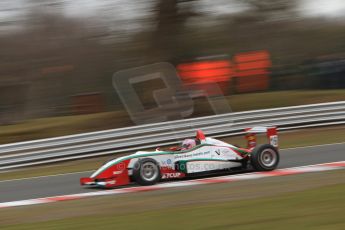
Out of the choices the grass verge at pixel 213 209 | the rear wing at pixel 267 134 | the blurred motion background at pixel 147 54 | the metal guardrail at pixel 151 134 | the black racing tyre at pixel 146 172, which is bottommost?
the grass verge at pixel 213 209

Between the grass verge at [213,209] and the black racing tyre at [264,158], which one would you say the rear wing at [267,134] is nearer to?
the black racing tyre at [264,158]

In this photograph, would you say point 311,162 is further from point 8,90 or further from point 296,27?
point 8,90

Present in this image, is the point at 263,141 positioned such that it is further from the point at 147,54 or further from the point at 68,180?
the point at 68,180

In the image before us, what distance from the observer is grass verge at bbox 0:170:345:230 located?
5949mm

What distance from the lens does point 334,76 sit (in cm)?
2153

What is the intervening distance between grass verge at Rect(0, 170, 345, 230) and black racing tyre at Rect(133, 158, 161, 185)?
0.59 metres

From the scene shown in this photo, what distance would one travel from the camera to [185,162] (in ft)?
31.1

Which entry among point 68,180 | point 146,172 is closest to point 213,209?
point 146,172

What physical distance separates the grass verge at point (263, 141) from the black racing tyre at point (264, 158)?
4289 mm

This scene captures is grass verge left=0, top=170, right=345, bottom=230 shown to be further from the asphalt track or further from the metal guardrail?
the metal guardrail

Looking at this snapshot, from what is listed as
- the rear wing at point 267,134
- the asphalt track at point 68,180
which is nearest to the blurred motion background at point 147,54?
the asphalt track at point 68,180

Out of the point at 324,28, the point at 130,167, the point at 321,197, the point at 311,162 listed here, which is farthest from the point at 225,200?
the point at 324,28

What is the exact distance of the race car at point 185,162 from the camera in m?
9.25

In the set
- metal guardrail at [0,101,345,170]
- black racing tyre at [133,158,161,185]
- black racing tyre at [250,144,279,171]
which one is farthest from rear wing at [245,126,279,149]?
metal guardrail at [0,101,345,170]
